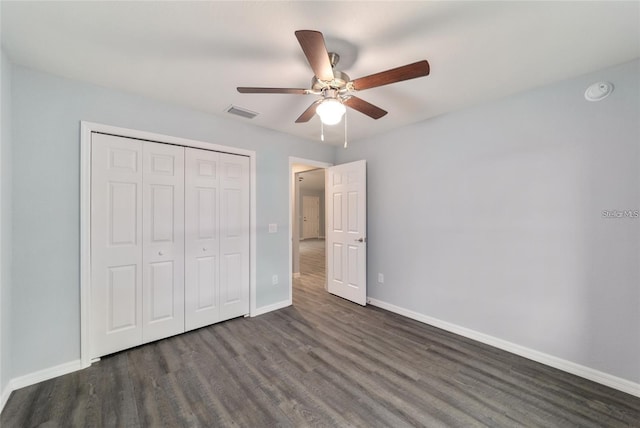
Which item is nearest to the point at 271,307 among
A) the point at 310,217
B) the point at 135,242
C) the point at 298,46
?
the point at 135,242

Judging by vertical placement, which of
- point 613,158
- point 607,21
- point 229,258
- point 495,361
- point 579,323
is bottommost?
point 495,361

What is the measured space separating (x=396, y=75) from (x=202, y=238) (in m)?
2.51

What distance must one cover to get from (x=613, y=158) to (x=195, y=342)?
13.1 ft

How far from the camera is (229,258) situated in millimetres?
3125

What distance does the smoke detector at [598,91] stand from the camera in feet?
6.49

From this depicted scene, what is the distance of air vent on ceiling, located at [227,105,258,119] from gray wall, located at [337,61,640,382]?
6.16 feet

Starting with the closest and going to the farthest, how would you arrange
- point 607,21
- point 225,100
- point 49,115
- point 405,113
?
point 607,21
point 49,115
point 225,100
point 405,113

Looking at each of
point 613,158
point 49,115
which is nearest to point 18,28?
point 49,115

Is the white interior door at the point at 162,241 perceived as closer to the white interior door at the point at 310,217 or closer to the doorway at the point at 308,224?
the doorway at the point at 308,224

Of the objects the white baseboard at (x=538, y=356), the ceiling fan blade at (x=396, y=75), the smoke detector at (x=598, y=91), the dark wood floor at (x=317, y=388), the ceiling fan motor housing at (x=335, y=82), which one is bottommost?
the dark wood floor at (x=317, y=388)

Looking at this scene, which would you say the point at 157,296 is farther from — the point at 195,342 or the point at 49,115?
the point at 49,115

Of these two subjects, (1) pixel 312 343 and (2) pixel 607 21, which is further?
(1) pixel 312 343

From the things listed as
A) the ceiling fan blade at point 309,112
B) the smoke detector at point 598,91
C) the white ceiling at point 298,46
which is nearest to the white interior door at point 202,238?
the white ceiling at point 298,46

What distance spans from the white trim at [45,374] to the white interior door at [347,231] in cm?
298
